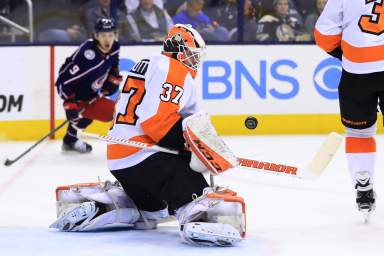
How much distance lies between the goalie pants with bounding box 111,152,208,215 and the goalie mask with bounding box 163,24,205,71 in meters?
0.34

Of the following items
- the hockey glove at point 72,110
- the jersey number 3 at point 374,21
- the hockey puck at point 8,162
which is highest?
the jersey number 3 at point 374,21

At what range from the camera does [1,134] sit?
6.75 meters

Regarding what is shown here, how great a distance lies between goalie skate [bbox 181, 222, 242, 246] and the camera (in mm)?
3318

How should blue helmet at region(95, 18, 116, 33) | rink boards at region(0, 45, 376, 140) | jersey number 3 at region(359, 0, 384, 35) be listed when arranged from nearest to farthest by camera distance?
1. jersey number 3 at region(359, 0, 384, 35)
2. blue helmet at region(95, 18, 116, 33)
3. rink boards at region(0, 45, 376, 140)

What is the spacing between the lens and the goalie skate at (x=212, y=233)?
10.9 feet

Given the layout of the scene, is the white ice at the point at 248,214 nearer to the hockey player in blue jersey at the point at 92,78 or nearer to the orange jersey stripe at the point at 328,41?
the hockey player in blue jersey at the point at 92,78

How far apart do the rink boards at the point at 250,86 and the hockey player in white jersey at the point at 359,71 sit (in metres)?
3.16

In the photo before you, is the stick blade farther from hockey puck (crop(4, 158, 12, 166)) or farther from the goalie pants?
hockey puck (crop(4, 158, 12, 166))

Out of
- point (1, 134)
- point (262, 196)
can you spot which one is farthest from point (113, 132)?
point (1, 134)

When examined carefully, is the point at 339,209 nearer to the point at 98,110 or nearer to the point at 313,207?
the point at 313,207

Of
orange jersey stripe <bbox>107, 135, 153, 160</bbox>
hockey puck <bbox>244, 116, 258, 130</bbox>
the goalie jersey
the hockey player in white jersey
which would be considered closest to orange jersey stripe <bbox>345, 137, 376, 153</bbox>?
A: the hockey player in white jersey

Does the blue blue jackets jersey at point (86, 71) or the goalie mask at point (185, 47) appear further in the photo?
the blue blue jackets jersey at point (86, 71)

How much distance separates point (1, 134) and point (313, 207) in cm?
303

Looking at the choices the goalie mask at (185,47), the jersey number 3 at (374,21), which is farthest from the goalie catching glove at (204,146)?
the jersey number 3 at (374,21)
